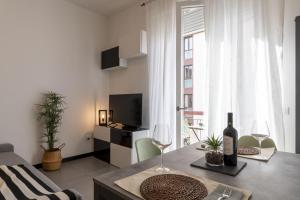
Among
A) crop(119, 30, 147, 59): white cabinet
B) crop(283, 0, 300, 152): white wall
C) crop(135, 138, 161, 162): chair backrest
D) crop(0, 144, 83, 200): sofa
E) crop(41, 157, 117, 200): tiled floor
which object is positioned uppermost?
crop(119, 30, 147, 59): white cabinet

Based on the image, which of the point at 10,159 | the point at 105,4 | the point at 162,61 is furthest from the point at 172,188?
the point at 105,4

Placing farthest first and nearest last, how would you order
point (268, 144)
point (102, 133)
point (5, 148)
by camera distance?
point (102, 133) < point (5, 148) < point (268, 144)

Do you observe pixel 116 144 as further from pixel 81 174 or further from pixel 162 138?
pixel 162 138

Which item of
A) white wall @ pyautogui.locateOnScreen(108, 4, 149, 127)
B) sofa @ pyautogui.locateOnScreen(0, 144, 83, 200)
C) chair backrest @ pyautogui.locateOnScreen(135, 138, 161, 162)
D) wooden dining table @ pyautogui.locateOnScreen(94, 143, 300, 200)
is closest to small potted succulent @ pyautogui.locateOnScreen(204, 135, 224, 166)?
wooden dining table @ pyautogui.locateOnScreen(94, 143, 300, 200)

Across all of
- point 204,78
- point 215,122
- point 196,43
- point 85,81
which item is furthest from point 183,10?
point 85,81

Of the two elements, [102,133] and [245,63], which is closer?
[245,63]

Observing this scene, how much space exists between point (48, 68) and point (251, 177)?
11.2 ft

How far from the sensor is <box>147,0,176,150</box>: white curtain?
296cm

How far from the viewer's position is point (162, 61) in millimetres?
3074

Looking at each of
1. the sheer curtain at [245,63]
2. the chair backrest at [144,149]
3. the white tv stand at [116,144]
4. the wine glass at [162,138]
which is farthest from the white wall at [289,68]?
the white tv stand at [116,144]

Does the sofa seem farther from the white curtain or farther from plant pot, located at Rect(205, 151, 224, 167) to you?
the white curtain

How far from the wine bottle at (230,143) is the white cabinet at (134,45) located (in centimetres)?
242

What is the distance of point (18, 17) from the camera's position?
3.06 meters

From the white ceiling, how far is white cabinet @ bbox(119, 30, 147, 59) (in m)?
0.71
